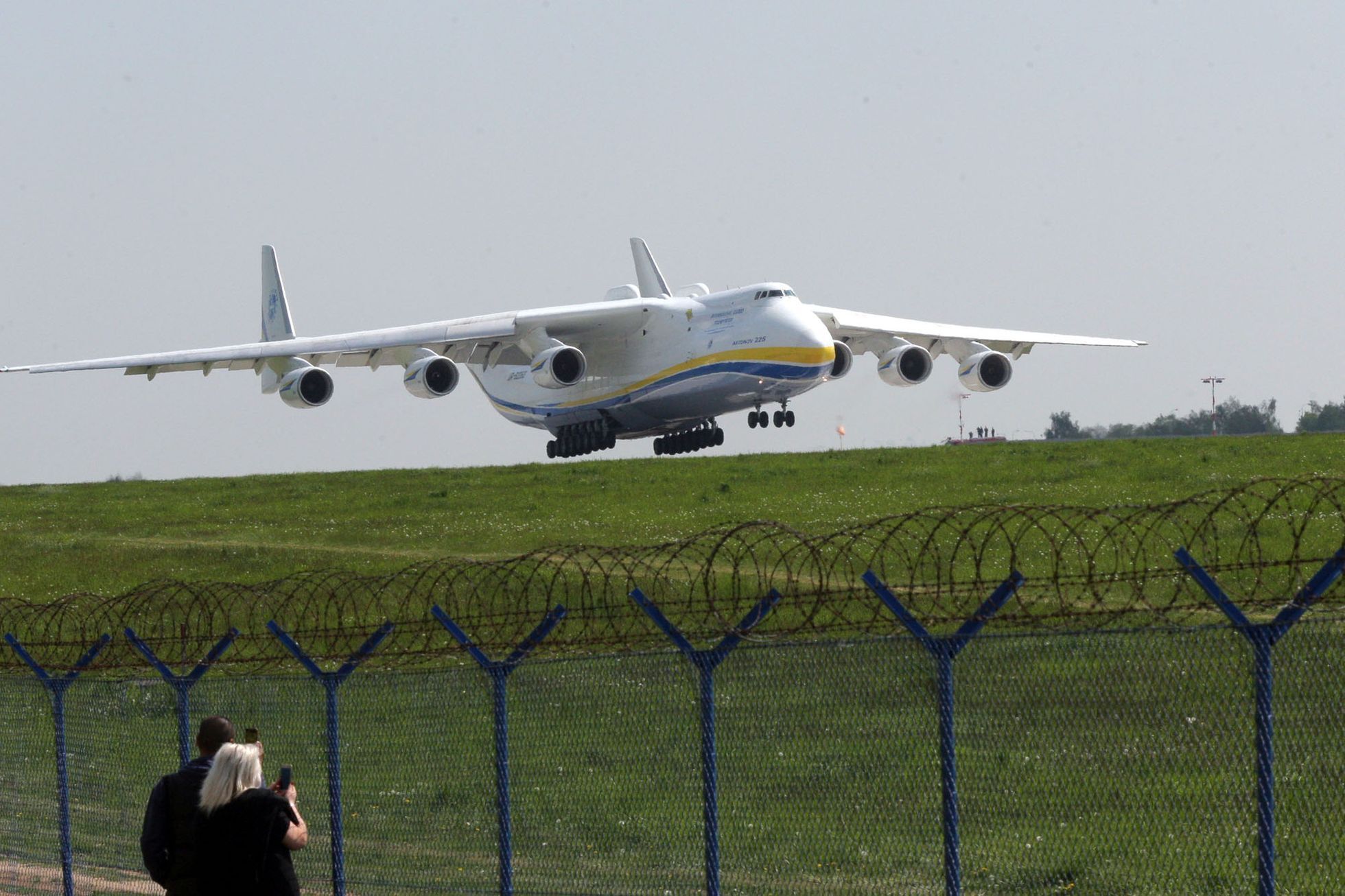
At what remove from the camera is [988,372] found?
43438mm

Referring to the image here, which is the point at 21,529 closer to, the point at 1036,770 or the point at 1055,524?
the point at 1055,524

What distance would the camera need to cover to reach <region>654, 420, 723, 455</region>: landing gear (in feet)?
147

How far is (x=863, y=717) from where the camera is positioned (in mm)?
9469

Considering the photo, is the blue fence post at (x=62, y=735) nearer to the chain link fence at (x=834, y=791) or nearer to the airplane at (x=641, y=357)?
the chain link fence at (x=834, y=791)

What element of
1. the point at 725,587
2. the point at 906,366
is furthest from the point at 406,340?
the point at 725,587

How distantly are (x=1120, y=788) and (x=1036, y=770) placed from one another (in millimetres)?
557

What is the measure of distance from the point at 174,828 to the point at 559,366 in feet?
113

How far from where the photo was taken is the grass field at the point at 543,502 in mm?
31203

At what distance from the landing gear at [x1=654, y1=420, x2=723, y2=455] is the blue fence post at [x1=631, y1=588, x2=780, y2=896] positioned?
120 feet

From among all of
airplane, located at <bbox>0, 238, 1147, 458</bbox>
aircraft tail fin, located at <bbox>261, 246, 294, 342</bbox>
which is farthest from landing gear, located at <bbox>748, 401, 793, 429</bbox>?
aircraft tail fin, located at <bbox>261, 246, 294, 342</bbox>

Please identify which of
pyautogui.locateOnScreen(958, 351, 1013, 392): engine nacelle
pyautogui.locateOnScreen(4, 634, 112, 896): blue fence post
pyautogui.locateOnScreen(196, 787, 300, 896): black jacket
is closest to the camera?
pyautogui.locateOnScreen(196, 787, 300, 896): black jacket

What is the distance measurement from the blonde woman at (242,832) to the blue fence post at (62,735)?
4189 millimetres

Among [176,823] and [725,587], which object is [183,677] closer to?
[176,823]

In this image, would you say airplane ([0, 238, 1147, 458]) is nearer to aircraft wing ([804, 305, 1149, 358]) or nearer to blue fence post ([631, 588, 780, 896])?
aircraft wing ([804, 305, 1149, 358])
